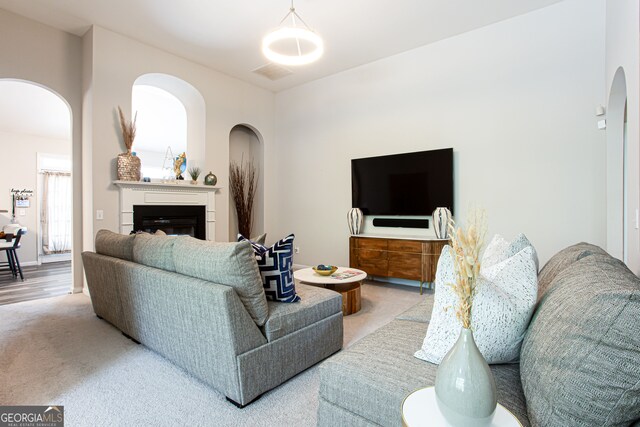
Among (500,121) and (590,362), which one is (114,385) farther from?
(500,121)

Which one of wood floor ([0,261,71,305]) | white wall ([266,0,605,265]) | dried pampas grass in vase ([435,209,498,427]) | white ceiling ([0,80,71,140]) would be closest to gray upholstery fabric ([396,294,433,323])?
dried pampas grass in vase ([435,209,498,427])

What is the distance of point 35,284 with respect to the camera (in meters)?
4.84

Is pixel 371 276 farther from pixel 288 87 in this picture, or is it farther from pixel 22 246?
pixel 22 246

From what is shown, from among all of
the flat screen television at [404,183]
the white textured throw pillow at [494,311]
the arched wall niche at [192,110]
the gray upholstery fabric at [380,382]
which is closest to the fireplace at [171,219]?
the arched wall niche at [192,110]

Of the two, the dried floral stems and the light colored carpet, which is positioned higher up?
the dried floral stems

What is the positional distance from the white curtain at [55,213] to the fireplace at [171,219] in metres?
4.63

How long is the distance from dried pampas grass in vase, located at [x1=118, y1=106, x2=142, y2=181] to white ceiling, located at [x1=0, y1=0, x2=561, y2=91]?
1092 millimetres

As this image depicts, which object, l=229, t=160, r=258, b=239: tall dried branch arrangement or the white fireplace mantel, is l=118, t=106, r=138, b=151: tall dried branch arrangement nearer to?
the white fireplace mantel

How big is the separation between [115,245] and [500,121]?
4.25 m

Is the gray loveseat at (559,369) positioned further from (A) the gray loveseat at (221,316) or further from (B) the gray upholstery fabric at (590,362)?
(A) the gray loveseat at (221,316)

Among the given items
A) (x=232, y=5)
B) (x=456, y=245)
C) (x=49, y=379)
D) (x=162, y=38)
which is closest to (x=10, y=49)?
(x=162, y=38)

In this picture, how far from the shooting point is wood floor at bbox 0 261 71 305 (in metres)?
4.14

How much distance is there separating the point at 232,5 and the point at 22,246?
267 inches

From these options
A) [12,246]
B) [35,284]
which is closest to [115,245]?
[35,284]
